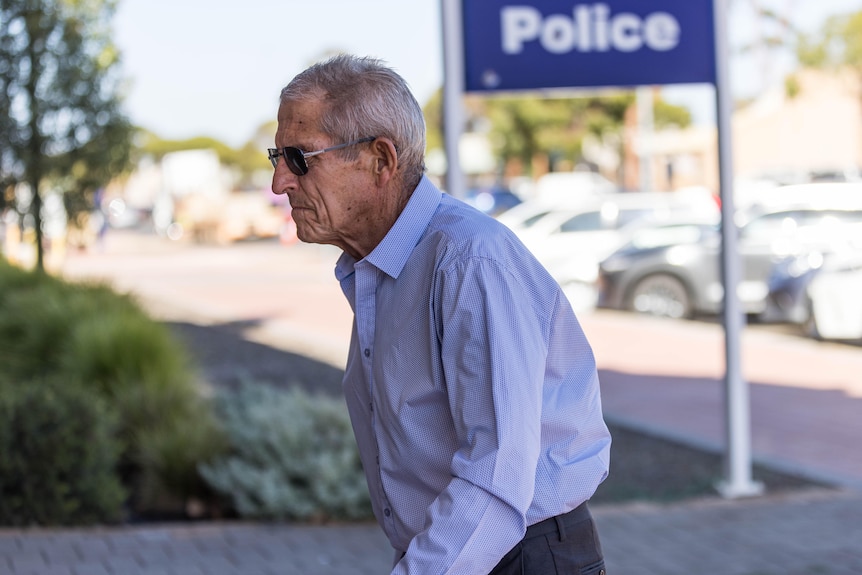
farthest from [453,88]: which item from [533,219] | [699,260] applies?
[533,219]

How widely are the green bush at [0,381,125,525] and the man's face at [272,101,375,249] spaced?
12.3 feet

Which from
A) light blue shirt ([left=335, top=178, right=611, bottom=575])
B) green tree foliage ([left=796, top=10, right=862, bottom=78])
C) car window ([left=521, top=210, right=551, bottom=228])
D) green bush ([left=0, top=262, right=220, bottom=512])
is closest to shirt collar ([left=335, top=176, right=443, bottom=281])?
light blue shirt ([left=335, top=178, right=611, bottom=575])

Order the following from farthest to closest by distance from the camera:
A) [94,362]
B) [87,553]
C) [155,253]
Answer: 1. [155,253]
2. [94,362]
3. [87,553]

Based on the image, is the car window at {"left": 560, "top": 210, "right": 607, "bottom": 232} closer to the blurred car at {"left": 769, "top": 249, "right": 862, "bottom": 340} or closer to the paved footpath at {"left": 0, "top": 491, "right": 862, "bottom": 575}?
the blurred car at {"left": 769, "top": 249, "right": 862, "bottom": 340}

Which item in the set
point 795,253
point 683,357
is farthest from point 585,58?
point 795,253

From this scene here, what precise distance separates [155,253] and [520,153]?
21.4m

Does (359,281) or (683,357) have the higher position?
(359,281)

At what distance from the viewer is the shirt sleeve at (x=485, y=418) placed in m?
1.87

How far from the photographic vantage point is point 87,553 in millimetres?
5141

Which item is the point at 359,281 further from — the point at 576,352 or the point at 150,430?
the point at 150,430

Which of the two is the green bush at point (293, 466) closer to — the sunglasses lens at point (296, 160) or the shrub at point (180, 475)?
the shrub at point (180, 475)

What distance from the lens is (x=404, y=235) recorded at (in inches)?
84.6

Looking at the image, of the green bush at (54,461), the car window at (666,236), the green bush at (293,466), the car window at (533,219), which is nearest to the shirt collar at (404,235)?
the green bush at (293,466)

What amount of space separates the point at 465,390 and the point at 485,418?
6cm
